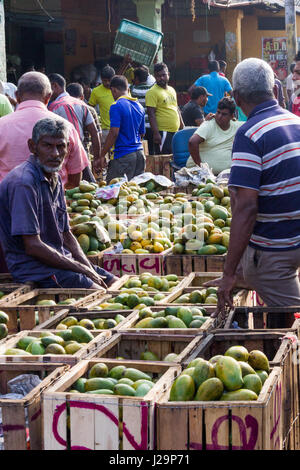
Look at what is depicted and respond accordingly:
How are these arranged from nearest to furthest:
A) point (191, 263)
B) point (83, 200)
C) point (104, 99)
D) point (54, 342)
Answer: point (54, 342) < point (191, 263) < point (83, 200) < point (104, 99)

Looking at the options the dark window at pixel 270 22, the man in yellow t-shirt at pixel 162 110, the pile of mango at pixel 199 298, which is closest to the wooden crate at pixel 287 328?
the pile of mango at pixel 199 298

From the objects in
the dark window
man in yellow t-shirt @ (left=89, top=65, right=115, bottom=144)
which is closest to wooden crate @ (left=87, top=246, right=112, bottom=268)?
man in yellow t-shirt @ (left=89, top=65, right=115, bottom=144)

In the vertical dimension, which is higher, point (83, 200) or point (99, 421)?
point (83, 200)

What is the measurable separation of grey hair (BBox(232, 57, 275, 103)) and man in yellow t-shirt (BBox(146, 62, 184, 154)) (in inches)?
282

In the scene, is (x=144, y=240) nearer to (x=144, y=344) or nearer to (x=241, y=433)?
(x=144, y=344)

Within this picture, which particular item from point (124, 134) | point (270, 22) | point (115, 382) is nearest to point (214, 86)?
point (124, 134)

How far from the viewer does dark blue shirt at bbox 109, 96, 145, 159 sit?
870 cm

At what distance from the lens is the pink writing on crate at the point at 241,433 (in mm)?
2500

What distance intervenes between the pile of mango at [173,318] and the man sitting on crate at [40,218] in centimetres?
82

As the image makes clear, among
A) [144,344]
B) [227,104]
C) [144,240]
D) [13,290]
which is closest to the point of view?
[144,344]

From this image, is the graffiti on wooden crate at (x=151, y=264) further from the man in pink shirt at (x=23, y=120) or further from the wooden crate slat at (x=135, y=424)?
the wooden crate slat at (x=135, y=424)

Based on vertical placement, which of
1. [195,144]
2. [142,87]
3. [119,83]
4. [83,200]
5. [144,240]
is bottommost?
[144,240]

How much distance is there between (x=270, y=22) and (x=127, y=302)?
70.0 ft

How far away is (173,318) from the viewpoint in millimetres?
3621
